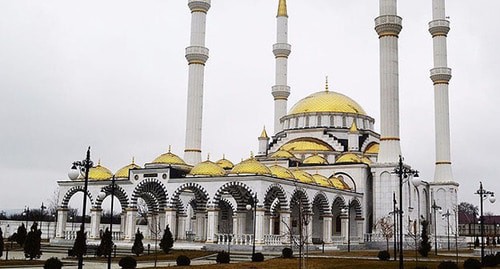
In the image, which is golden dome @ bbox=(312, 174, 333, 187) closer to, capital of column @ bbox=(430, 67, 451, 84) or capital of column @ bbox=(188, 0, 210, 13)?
capital of column @ bbox=(430, 67, 451, 84)

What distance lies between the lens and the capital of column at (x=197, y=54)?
175 feet

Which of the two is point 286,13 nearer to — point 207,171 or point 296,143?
point 296,143

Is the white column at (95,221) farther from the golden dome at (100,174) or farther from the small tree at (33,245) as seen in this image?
the small tree at (33,245)

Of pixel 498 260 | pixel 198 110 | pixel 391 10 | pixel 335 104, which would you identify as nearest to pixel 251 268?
pixel 498 260

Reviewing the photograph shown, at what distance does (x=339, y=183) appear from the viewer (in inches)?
2023

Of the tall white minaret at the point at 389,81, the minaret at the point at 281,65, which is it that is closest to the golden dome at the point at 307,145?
the minaret at the point at 281,65

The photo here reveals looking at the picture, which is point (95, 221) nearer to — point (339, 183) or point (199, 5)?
point (339, 183)

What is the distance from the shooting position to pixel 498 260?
87.1ft

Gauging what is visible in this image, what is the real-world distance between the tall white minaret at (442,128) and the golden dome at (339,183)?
10.3 meters

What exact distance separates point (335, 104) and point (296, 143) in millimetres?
6843

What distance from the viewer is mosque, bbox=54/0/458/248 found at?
41188 mm

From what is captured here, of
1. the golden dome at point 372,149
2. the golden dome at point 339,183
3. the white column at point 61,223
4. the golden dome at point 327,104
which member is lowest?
the white column at point 61,223

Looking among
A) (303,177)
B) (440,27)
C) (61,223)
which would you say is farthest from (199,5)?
(440,27)

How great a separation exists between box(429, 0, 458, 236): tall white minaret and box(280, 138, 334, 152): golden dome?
10372mm
